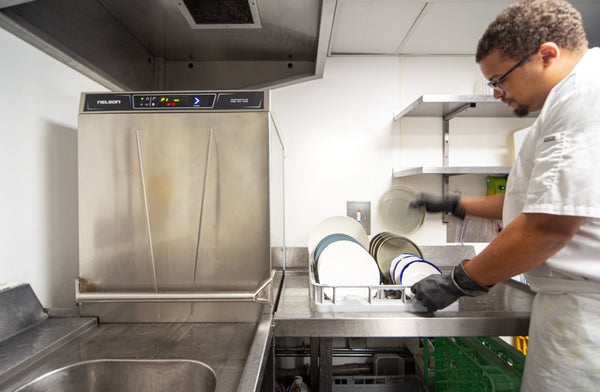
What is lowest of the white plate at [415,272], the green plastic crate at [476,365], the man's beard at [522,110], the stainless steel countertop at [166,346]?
the green plastic crate at [476,365]

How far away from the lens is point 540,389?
0.69 metres

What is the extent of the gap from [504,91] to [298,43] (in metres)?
0.88

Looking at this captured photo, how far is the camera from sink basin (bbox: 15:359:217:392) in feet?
2.23

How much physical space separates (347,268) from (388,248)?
15.7 inches

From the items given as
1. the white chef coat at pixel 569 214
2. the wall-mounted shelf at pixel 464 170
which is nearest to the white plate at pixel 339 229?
the wall-mounted shelf at pixel 464 170

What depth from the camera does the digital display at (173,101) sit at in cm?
88

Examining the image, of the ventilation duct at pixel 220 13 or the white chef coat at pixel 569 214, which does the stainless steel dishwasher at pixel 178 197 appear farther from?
the white chef coat at pixel 569 214

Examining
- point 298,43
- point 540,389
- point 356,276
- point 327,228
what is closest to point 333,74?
point 298,43

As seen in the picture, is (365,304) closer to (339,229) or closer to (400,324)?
(400,324)

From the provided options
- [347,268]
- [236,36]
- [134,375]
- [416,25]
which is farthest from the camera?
[416,25]

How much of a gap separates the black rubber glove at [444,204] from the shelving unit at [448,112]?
137mm

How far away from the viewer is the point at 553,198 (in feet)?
1.96

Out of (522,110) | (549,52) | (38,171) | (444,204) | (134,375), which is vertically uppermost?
(549,52)

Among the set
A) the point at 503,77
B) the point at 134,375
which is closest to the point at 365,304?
the point at 134,375
